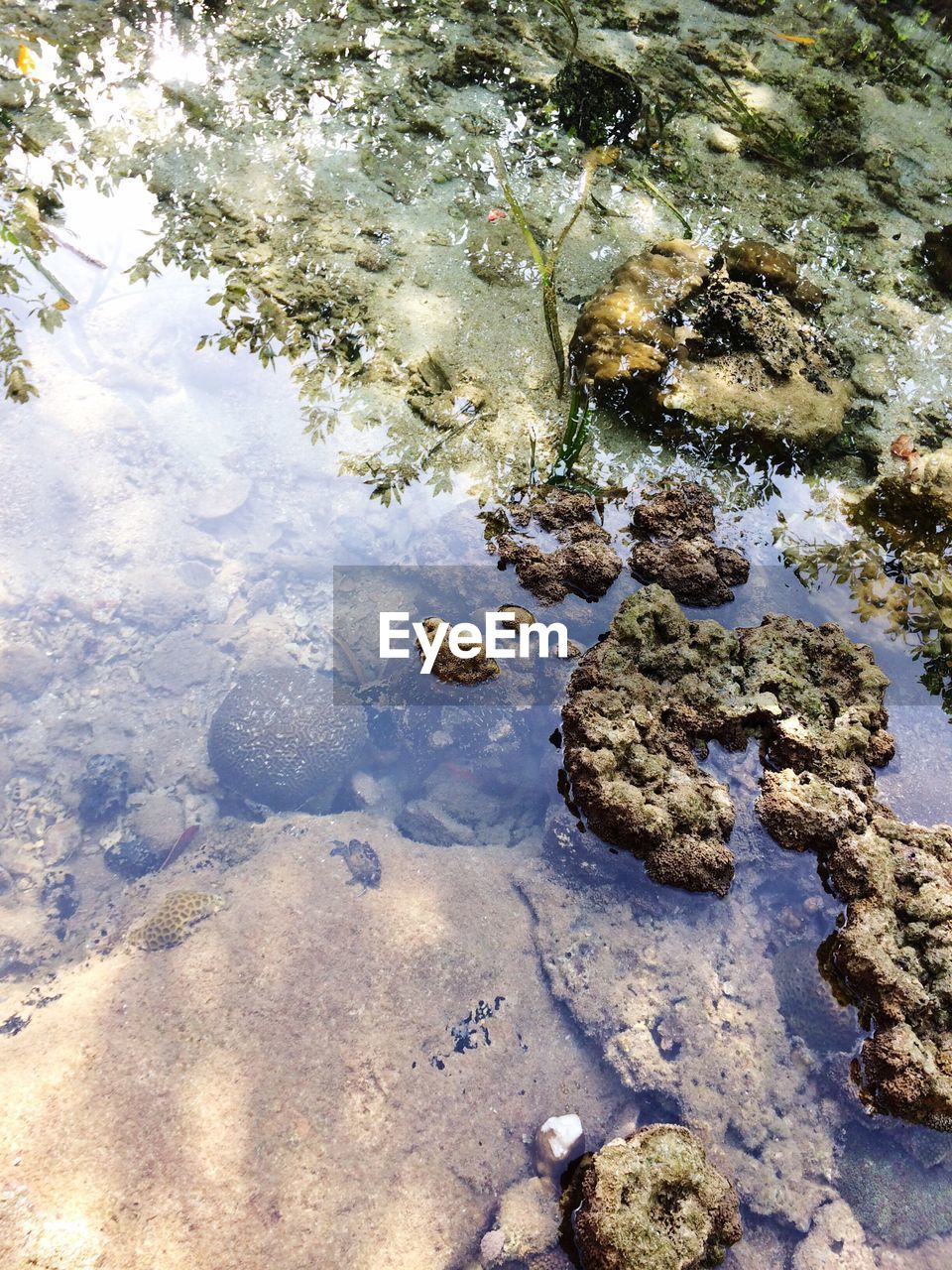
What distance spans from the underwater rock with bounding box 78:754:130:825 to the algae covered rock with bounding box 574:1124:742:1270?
8.26 feet

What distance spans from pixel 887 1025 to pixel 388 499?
9.91ft

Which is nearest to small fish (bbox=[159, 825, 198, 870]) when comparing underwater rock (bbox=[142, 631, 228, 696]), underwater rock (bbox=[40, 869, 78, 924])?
underwater rock (bbox=[40, 869, 78, 924])

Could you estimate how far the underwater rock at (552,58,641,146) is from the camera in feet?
16.8

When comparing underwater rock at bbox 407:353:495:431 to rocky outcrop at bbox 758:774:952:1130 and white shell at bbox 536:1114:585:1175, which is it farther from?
white shell at bbox 536:1114:585:1175

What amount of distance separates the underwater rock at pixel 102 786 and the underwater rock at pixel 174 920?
2.54 ft

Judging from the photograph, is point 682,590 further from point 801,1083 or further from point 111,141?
point 111,141

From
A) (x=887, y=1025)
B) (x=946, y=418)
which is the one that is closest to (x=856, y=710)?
(x=887, y=1025)

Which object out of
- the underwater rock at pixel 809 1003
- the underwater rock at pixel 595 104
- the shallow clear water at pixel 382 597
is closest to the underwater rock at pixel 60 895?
the shallow clear water at pixel 382 597

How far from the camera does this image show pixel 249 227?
14.5 feet

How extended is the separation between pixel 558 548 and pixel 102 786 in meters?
2.48

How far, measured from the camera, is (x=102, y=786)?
3385mm

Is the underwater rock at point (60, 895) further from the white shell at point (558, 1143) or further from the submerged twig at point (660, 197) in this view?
the submerged twig at point (660, 197)

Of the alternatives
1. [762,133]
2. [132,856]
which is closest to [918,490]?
[762,133]

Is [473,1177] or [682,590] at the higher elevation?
[682,590]
